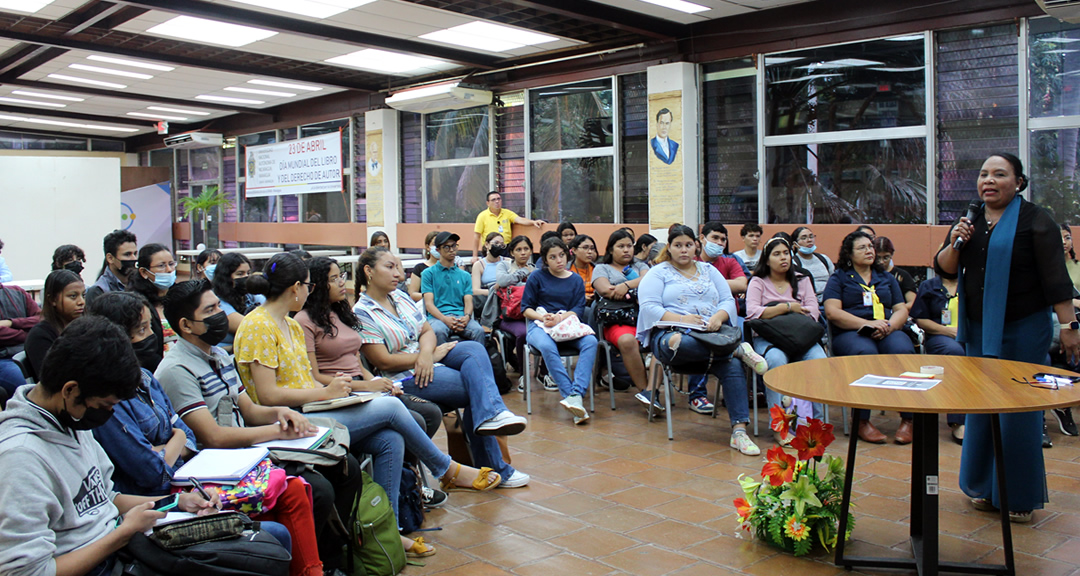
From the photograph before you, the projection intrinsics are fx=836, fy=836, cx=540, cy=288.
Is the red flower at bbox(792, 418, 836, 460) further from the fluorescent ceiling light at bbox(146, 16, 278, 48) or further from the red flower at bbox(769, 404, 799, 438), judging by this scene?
the fluorescent ceiling light at bbox(146, 16, 278, 48)

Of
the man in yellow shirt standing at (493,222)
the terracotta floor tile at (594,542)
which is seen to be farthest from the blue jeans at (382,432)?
the man in yellow shirt standing at (493,222)

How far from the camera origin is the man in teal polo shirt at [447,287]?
19.6 ft

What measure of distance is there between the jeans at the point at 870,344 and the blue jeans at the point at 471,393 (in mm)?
2281

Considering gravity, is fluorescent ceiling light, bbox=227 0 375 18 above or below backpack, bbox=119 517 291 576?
above

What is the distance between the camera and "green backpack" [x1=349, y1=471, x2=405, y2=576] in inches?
116

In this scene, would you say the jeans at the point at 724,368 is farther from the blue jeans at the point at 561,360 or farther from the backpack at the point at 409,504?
the backpack at the point at 409,504

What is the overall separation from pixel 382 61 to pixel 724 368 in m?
6.60

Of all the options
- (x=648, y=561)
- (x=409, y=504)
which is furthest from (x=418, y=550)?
(x=648, y=561)

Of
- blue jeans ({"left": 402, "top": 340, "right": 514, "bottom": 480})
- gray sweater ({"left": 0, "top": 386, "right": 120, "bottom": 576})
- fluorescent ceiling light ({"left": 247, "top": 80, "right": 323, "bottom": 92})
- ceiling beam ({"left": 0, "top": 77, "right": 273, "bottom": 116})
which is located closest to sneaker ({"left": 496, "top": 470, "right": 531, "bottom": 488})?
blue jeans ({"left": 402, "top": 340, "right": 514, "bottom": 480})

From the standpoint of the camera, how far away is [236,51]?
9.38m

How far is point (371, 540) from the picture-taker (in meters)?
2.97

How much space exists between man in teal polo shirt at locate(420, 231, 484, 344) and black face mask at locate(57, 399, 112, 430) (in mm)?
3886

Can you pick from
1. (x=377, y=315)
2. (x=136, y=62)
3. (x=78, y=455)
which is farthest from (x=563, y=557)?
(x=136, y=62)

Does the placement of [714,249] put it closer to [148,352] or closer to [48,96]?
[148,352]
